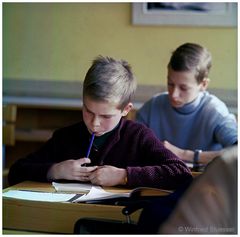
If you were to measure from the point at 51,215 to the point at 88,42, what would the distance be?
258cm

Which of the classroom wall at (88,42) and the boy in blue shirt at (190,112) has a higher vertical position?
the classroom wall at (88,42)

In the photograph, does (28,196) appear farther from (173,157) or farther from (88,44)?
(88,44)

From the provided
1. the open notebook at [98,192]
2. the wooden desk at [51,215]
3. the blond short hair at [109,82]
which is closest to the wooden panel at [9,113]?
the blond short hair at [109,82]

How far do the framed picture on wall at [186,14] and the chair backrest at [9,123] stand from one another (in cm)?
97

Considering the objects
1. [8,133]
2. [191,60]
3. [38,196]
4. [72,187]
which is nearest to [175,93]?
[191,60]

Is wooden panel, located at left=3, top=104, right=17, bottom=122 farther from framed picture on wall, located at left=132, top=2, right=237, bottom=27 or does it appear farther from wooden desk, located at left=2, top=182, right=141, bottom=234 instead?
wooden desk, located at left=2, top=182, right=141, bottom=234

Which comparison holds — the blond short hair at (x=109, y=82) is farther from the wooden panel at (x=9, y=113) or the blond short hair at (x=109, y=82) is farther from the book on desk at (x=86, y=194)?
the wooden panel at (x=9, y=113)

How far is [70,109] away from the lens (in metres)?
3.92

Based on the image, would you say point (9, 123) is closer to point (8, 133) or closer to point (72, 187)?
point (8, 133)

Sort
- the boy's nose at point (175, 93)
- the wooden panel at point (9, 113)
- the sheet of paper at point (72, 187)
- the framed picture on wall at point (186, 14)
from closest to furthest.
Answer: the sheet of paper at point (72, 187) < the boy's nose at point (175, 93) < the wooden panel at point (9, 113) < the framed picture on wall at point (186, 14)

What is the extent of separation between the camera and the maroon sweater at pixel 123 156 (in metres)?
1.68

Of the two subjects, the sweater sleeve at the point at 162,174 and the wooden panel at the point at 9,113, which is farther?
the wooden panel at the point at 9,113

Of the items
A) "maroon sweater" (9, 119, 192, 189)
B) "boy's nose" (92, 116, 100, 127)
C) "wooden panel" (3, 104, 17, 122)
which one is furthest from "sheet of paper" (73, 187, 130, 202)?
"wooden panel" (3, 104, 17, 122)

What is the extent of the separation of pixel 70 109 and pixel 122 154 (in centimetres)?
213
